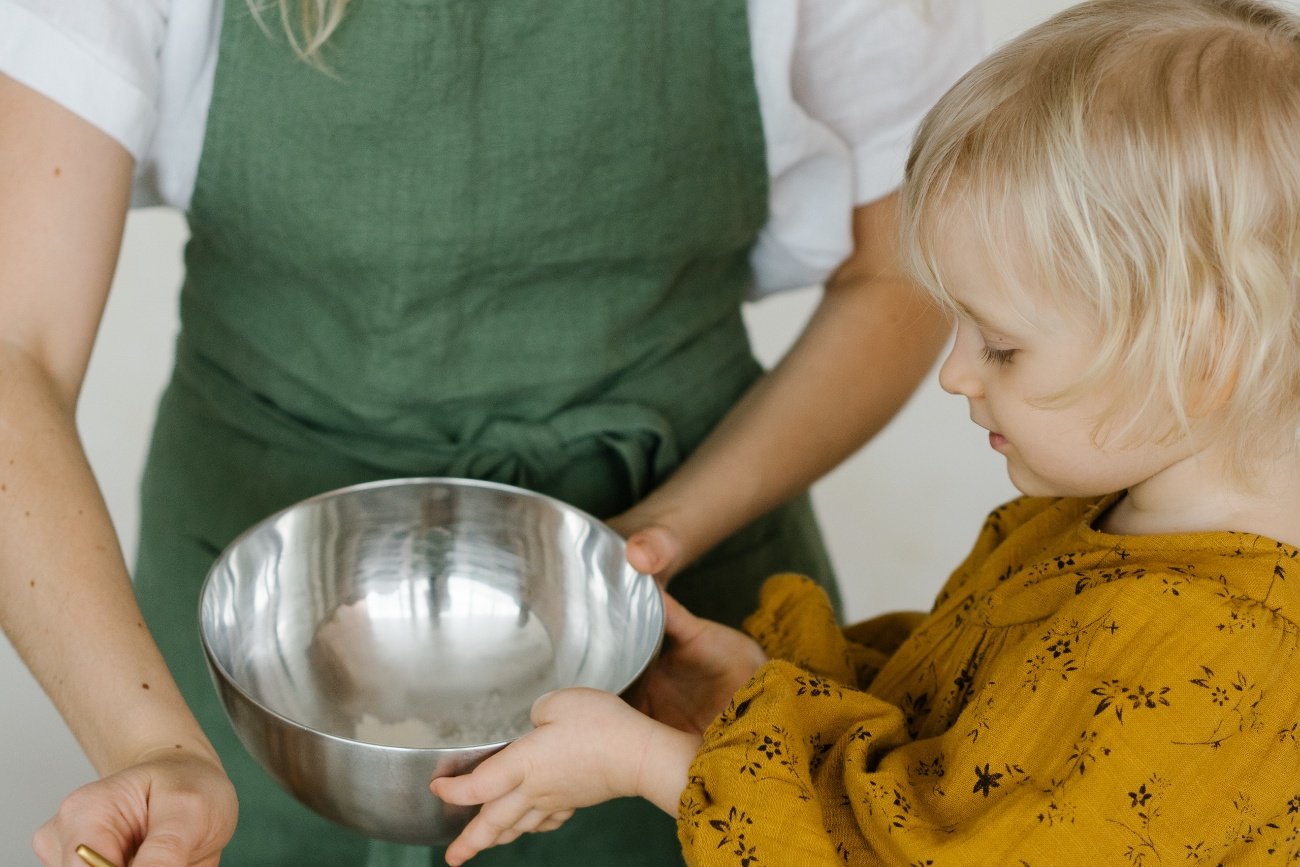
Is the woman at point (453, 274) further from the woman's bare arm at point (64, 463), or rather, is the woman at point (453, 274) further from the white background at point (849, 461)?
the white background at point (849, 461)

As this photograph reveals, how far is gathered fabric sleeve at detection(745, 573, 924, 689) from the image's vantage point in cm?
98

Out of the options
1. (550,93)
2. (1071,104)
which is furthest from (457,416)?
(1071,104)

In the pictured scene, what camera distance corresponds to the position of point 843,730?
833mm

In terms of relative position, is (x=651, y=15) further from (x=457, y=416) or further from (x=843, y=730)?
(x=843, y=730)

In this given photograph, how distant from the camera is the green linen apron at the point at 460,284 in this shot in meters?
0.96

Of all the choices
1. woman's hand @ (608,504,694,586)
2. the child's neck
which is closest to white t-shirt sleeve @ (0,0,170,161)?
woman's hand @ (608,504,694,586)

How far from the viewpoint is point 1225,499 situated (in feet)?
2.61

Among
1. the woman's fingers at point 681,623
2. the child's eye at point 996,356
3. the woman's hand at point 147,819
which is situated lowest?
the woman's fingers at point 681,623

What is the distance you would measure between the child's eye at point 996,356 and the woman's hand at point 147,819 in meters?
0.46

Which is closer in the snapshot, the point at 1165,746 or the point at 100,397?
the point at 1165,746

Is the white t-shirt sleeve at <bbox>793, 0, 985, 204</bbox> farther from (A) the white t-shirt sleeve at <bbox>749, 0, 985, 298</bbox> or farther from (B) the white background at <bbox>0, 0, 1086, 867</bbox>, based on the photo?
(B) the white background at <bbox>0, 0, 1086, 867</bbox>

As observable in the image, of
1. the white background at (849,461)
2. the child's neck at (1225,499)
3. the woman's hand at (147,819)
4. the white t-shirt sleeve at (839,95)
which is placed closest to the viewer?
the woman's hand at (147,819)

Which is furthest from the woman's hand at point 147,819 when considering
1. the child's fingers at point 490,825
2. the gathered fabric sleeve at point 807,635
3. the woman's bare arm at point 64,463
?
the gathered fabric sleeve at point 807,635

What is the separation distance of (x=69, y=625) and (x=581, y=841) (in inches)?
15.8
